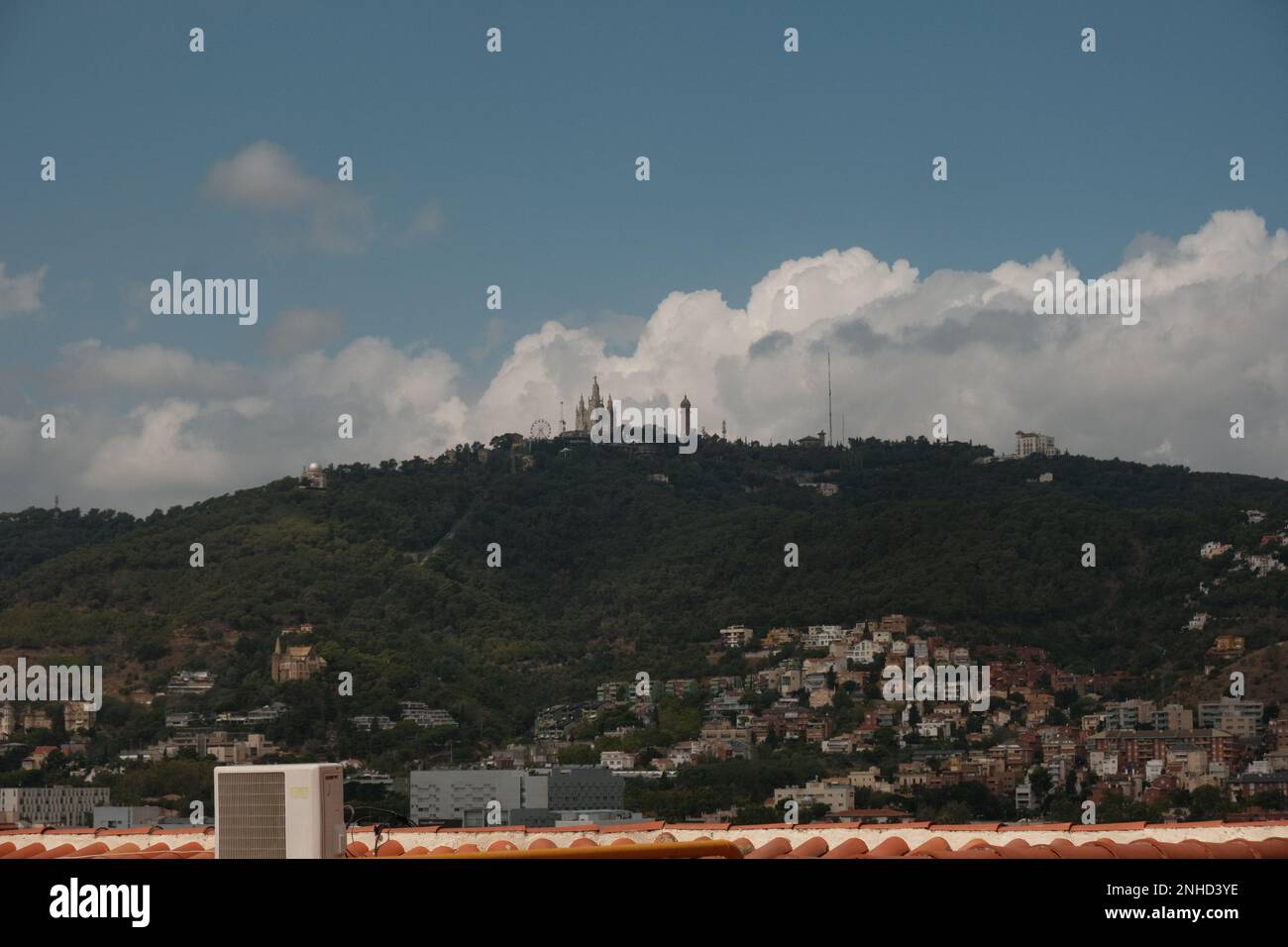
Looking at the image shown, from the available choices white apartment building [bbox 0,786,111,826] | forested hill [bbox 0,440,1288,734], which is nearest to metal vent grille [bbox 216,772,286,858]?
white apartment building [bbox 0,786,111,826]

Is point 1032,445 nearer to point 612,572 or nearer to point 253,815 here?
point 612,572

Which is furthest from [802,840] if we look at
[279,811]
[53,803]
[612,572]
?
[612,572]

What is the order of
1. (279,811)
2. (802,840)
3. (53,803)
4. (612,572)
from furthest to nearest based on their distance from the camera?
(612,572) → (53,803) → (802,840) → (279,811)

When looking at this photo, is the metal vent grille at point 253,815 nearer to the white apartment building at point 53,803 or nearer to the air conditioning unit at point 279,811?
the air conditioning unit at point 279,811

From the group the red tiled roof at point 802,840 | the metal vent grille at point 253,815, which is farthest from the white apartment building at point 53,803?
the metal vent grille at point 253,815

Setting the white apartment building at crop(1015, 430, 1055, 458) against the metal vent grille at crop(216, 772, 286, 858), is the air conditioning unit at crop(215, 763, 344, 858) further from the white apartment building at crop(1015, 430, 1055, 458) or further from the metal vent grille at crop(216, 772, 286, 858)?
the white apartment building at crop(1015, 430, 1055, 458)
